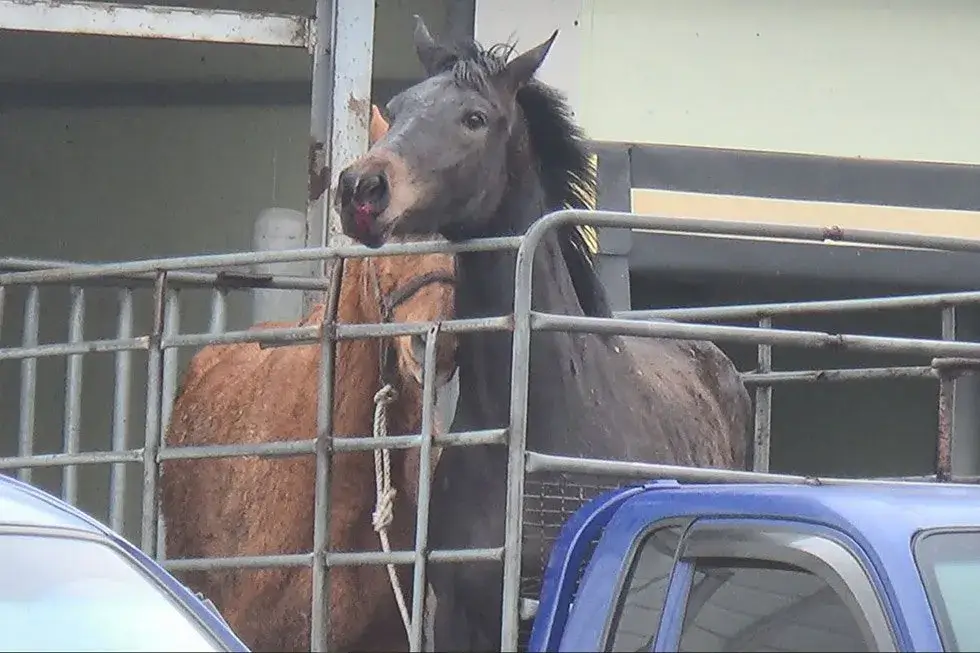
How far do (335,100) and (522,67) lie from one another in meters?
2.02

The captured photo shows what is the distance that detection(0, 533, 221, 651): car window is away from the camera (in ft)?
10.6

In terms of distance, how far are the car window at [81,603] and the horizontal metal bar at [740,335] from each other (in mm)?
1099

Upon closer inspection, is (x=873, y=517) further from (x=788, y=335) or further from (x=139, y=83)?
(x=139, y=83)

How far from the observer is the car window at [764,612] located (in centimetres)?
267

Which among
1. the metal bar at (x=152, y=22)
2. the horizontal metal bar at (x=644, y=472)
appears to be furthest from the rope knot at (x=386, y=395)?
the metal bar at (x=152, y=22)

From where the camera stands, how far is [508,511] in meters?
3.72

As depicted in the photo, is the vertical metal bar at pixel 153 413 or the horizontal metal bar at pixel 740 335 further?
the vertical metal bar at pixel 153 413

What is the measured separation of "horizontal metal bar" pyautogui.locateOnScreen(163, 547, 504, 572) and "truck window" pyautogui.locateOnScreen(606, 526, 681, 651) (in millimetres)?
818

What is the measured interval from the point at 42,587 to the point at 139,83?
647 centimetres

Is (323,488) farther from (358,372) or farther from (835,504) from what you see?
(835,504)

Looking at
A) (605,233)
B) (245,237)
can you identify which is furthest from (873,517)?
(245,237)

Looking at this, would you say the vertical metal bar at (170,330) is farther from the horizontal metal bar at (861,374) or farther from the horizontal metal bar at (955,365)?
the horizontal metal bar at (955,365)

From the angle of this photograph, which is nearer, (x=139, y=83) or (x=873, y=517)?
(x=873, y=517)

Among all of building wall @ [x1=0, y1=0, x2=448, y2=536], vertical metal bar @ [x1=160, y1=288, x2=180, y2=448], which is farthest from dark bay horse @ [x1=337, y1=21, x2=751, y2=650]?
building wall @ [x1=0, y1=0, x2=448, y2=536]
